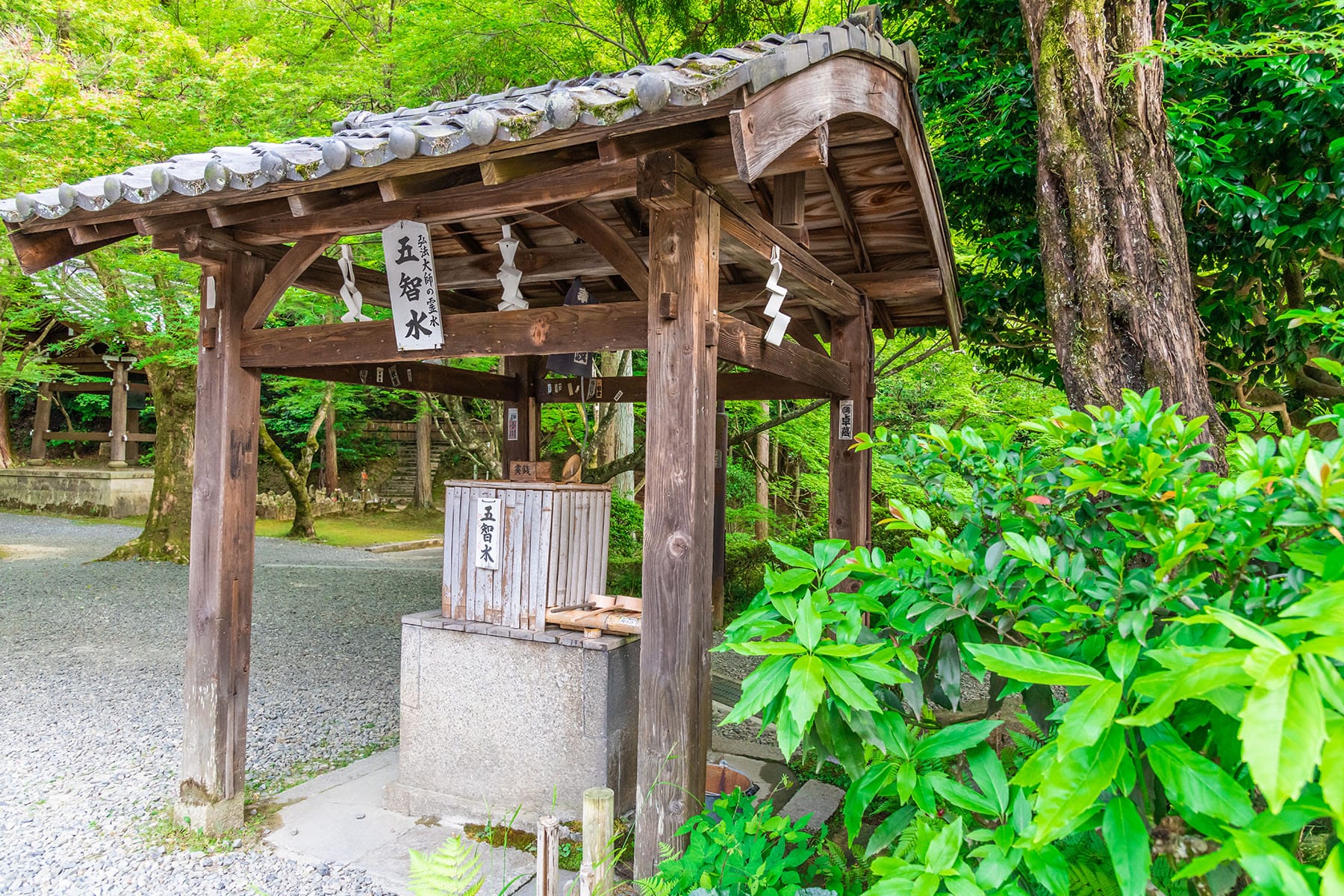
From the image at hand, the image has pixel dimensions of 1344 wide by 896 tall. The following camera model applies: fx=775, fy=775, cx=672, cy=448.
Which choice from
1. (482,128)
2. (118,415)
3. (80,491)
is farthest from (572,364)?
(118,415)

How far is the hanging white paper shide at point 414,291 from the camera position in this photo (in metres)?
3.46

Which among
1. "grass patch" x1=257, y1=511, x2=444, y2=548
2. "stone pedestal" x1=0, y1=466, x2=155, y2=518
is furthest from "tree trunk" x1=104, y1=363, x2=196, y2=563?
"stone pedestal" x1=0, y1=466, x2=155, y2=518

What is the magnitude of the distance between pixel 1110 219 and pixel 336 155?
3.39 metres

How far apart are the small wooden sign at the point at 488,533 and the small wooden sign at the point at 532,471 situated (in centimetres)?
30

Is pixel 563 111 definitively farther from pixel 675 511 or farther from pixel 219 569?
pixel 219 569

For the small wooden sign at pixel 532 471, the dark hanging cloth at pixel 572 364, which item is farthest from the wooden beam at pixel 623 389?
the small wooden sign at pixel 532 471

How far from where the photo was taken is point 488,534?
12.7ft

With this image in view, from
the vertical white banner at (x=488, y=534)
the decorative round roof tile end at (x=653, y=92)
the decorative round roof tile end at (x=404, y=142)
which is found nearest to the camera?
the decorative round roof tile end at (x=653, y=92)

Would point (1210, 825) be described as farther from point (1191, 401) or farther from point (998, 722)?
point (1191, 401)

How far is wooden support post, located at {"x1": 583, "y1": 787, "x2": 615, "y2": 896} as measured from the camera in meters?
2.35

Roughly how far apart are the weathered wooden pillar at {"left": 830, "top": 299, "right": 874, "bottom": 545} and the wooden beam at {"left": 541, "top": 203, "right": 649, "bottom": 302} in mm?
2385

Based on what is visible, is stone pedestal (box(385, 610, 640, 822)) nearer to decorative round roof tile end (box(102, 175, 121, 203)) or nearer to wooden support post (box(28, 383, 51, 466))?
decorative round roof tile end (box(102, 175, 121, 203))

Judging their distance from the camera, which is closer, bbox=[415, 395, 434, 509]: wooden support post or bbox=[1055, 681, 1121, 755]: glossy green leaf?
bbox=[1055, 681, 1121, 755]: glossy green leaf

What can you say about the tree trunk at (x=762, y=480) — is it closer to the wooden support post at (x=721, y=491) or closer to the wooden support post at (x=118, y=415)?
the wooden support post at (x=721, y=491)
